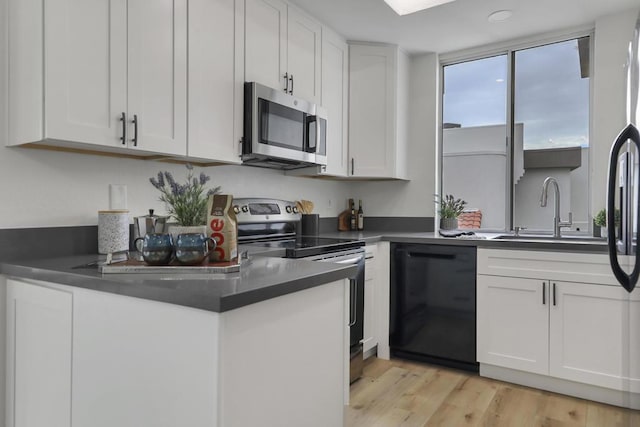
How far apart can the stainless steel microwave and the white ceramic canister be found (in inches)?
29.5

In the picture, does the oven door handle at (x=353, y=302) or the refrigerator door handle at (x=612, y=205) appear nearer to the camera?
the refrigerator door handle at (x=612, y=205)

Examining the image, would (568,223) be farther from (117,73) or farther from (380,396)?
(117,73)

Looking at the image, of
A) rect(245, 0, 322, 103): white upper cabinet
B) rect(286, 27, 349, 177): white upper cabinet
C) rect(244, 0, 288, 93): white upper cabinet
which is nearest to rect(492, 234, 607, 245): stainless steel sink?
rect(286, 27, 349, 177): white upper cabinet

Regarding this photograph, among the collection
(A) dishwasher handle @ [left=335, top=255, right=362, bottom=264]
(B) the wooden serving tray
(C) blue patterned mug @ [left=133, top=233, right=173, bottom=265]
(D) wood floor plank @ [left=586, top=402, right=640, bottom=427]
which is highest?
(C) blue patterned mug @ [left=133, top=233, right=173, bottom=265]

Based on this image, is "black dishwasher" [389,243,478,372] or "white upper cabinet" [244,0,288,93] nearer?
"white upper cabinet" [244,0,288,93]

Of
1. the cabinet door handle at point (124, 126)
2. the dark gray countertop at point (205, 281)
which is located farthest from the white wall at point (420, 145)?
the cabinet door handle at point (124, 126)

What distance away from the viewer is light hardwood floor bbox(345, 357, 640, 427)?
2.19m

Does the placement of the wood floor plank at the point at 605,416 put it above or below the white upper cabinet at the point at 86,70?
below

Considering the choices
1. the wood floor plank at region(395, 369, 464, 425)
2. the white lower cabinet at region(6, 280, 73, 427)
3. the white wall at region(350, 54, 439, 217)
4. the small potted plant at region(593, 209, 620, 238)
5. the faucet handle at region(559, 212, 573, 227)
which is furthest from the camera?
the white wall at region(350, 54, 439, 217)

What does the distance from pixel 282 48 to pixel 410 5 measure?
3.14 ft

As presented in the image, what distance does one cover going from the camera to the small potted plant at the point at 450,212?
3398mm

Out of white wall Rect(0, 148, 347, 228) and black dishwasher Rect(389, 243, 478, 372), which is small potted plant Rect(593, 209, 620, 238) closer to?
black dishwasher Rect(389, 243, 478, 372)

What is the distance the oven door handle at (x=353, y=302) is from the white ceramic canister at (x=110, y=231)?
1.35 m

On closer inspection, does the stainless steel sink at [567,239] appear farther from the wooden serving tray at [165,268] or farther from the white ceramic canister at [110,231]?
the white ceramic canister at [110,231]
